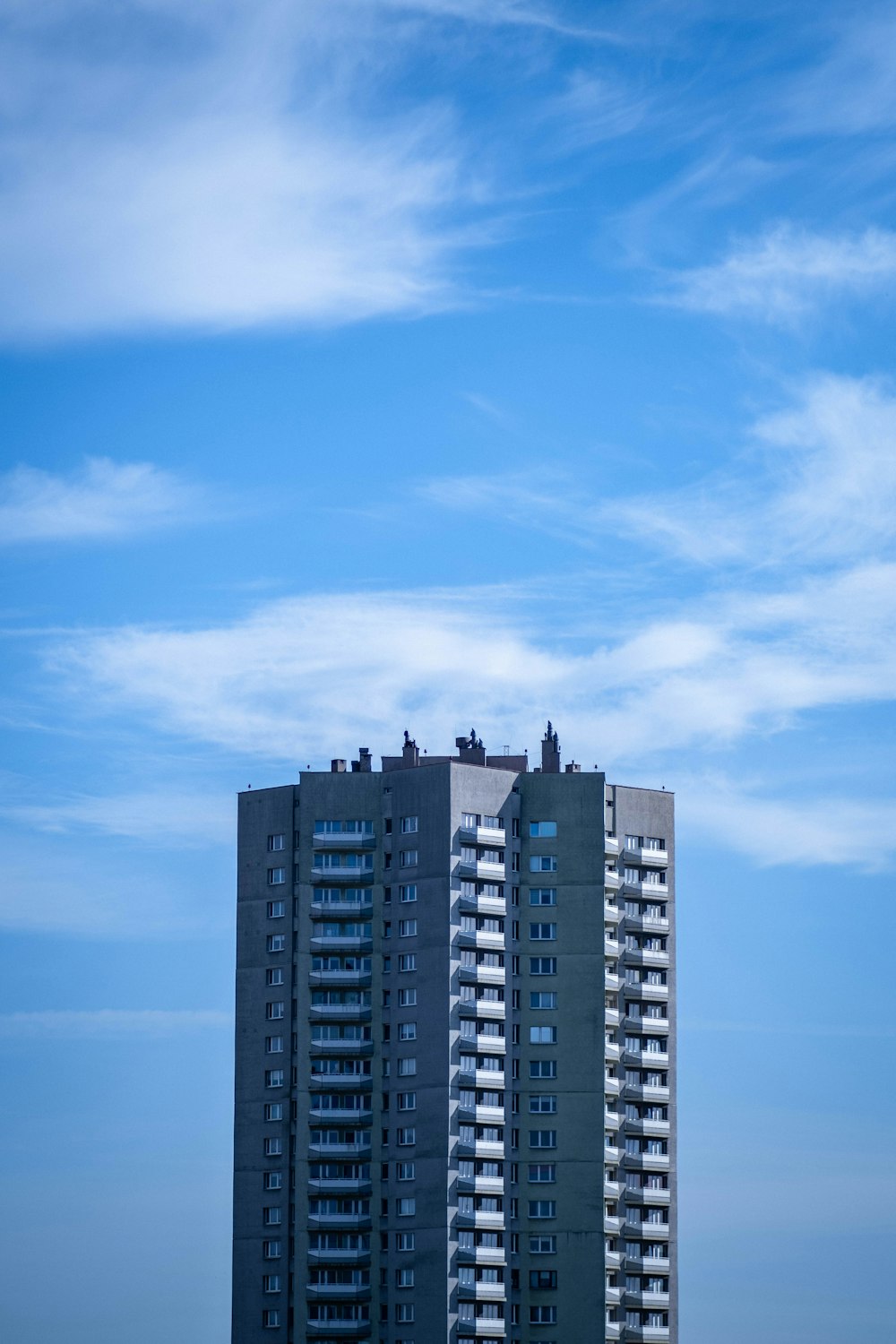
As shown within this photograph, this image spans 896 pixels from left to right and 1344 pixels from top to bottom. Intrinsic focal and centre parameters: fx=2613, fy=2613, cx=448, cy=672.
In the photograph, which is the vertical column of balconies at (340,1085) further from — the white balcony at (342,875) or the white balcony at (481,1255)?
the white balcony at (481,1255)

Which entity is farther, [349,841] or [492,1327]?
[349,841]

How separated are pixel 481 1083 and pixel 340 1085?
9444mm

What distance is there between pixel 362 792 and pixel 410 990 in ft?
45.8

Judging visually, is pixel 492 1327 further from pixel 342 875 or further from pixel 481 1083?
pixel 342 875

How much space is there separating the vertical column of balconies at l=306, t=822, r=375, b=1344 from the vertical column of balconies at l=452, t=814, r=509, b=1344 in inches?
256

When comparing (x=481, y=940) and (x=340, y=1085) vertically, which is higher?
(x=481, y=940)

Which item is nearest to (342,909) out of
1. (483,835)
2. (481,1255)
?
(483,835)

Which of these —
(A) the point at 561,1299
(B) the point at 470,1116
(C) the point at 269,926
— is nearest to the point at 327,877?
(C) the point at 269,926

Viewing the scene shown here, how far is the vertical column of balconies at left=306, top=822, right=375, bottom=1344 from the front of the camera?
166625 mm

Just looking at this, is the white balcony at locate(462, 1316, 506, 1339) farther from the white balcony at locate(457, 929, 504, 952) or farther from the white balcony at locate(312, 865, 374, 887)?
the white balcony at locate(312, 865, 374, 887)

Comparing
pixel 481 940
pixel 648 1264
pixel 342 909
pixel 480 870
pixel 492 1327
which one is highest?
pixel 480 870

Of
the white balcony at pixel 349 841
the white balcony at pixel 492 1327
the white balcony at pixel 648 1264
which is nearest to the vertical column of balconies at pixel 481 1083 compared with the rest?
the white balcony at pixel 492 1327

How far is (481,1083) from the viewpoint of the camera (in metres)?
167

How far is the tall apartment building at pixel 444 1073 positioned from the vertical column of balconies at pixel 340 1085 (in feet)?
0.44
